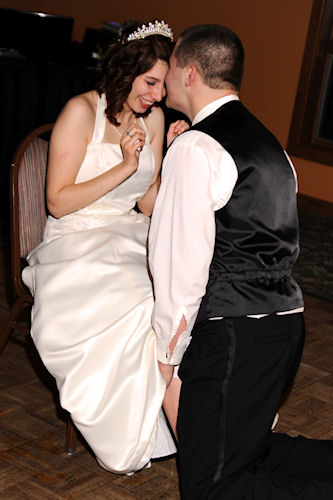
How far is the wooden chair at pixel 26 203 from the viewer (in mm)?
2441

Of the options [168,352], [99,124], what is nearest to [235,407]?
[168,352]

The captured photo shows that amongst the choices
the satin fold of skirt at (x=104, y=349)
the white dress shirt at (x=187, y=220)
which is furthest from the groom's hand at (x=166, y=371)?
the white dress shirt at (x=187, y=220)

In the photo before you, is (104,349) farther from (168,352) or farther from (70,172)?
(70,172)

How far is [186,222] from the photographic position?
5.82 ft

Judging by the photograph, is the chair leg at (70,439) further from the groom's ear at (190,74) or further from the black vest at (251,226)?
the groom's ear at (190,74)

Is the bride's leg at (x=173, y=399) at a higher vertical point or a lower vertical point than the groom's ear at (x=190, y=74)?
lower

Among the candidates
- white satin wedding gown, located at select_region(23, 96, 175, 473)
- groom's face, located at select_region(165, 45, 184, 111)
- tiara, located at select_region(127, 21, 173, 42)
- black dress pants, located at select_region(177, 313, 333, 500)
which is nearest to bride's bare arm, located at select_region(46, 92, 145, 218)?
white satin wedding gown, located at select_region(23, 96, 175, 473)

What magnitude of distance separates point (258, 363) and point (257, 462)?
0.28 meters

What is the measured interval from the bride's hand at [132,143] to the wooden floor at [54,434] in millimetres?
915

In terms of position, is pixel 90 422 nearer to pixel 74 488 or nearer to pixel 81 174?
pixel 74 488

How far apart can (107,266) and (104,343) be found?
0.76 ft

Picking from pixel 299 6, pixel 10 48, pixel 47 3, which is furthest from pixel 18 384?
pixel 47 3

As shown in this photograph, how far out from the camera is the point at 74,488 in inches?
86.0

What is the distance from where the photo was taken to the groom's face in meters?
1.87
